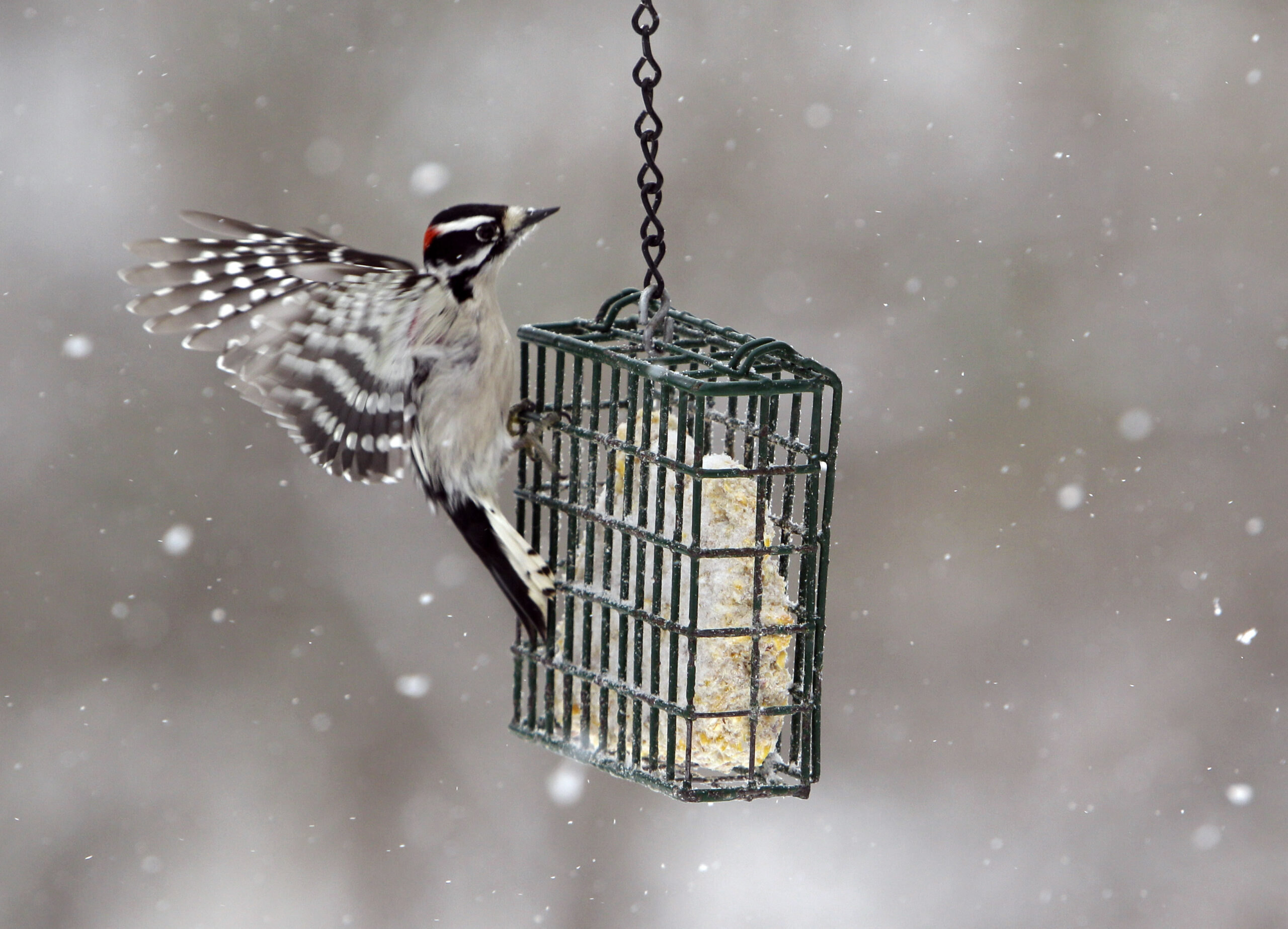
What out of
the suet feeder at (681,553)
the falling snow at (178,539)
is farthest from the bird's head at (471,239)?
the falling snow at (178,539)

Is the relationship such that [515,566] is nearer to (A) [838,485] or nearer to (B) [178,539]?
(B) [178,539]

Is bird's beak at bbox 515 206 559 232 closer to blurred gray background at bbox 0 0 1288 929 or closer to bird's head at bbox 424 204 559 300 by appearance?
bird's head at bbox 424 204 559 300

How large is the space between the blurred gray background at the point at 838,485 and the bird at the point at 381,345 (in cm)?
312

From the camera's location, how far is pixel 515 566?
3.76 meters

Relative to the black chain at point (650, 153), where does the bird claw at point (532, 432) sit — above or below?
below

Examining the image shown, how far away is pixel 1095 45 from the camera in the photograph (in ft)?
23.9

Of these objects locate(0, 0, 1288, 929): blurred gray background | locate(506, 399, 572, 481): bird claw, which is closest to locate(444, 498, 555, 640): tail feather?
locate(506, 399, 572, 481): bird claw

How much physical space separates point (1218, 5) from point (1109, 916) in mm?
4187

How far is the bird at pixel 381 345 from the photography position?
3.77 m

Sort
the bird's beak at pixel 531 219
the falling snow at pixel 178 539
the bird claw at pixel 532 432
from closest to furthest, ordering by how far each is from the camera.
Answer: the bird's beak at pixel 531 219 < the bird claw at pixel 532 432 < the falling snow at pixel 178 539

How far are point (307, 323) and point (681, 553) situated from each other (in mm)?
1074

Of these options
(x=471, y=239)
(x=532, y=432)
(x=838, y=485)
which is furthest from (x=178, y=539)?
(x=471, y=239)

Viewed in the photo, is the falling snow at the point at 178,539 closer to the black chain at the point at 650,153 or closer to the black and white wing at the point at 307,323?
the black and white wing at the point at 307,323

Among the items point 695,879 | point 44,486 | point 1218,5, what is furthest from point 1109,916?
point 44,486
